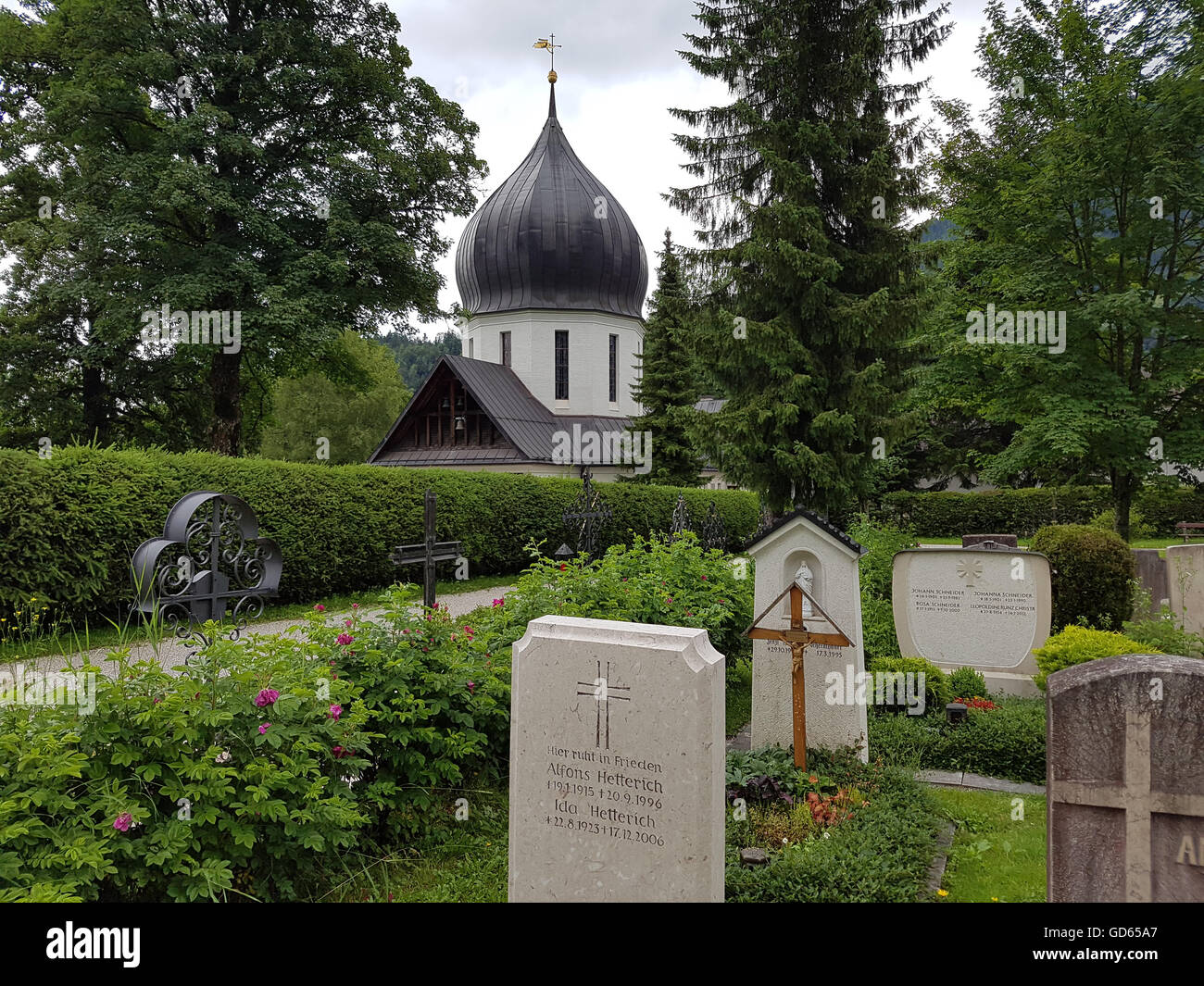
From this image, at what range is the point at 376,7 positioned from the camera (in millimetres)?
21938

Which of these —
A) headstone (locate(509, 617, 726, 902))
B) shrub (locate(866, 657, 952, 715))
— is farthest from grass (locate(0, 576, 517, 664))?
shrub (locate(866, 657, 952, 715))

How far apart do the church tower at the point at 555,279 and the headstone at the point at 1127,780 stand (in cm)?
2779

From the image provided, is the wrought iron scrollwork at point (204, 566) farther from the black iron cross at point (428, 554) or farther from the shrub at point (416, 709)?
the shrub at point (416, 709)

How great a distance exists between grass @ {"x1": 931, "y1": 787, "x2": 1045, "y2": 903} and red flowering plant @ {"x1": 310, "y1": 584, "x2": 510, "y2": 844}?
2737mm

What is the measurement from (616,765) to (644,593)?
11.8ft

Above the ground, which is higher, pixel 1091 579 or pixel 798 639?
pixel 798 639

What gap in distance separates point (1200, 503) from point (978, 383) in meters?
14.4

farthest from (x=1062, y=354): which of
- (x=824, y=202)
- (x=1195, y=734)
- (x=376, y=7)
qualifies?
(x=376, y=7)

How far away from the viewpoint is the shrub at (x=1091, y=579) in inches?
398

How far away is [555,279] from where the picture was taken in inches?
1183

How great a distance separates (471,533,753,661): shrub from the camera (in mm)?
6496

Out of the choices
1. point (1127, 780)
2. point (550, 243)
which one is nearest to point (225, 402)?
point (550, 243)

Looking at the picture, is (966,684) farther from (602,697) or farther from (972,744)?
(602,697)
